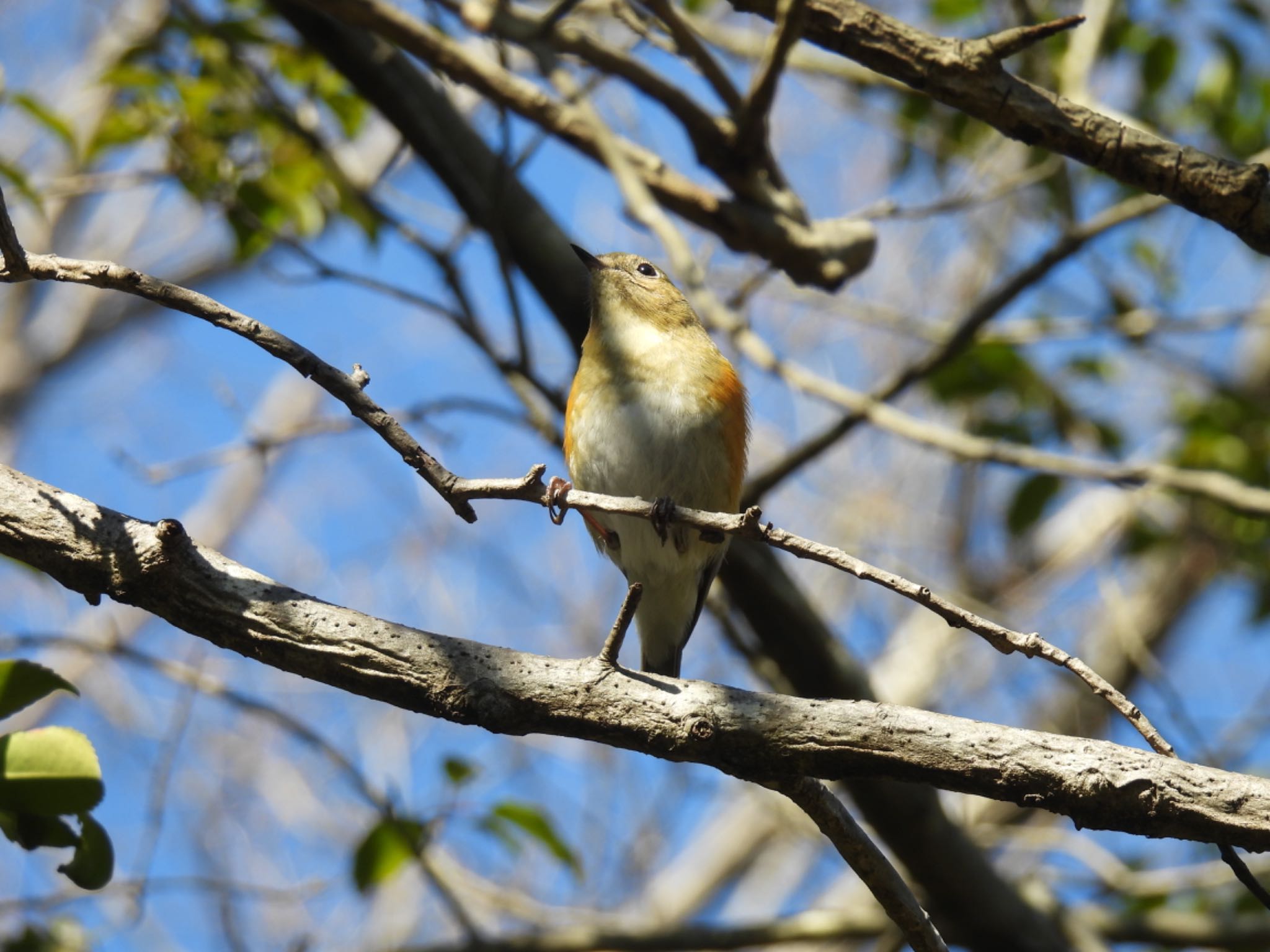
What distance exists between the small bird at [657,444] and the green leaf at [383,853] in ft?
3.91

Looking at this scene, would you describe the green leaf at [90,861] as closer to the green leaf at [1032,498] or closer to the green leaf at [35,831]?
the green leaf at [35,831]

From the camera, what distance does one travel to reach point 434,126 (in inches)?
201

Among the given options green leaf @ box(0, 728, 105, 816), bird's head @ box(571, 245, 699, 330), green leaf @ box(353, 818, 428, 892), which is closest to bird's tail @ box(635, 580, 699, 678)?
bird's head @ box(571, 245, 699, 330)

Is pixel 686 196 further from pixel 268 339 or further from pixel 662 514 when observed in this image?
pixel 268 339

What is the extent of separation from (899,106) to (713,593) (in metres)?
2.53

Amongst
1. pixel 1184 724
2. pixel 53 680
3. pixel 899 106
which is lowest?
pixel 53 680

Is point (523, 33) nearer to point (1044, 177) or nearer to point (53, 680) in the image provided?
point (1044, 177)

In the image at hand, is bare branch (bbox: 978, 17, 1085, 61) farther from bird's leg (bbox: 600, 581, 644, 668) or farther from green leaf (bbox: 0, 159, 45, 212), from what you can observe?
green leaf (bbox: 0, 159, 45, 212)

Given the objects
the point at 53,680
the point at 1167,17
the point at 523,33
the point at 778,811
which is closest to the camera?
the point at 53,680

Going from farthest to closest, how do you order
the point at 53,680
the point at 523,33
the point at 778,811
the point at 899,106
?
the point at 778,811 → the point at 899,106 → the point at 523,33 → the point at 53,680

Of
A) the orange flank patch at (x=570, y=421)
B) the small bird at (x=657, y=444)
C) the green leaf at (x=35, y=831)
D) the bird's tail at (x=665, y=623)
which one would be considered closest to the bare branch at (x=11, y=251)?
the green leaf at (x=35, y=831)

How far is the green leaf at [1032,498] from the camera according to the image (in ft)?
17.9

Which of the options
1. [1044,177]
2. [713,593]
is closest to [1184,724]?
[713,593]

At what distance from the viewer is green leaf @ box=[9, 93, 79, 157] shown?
4304mm
